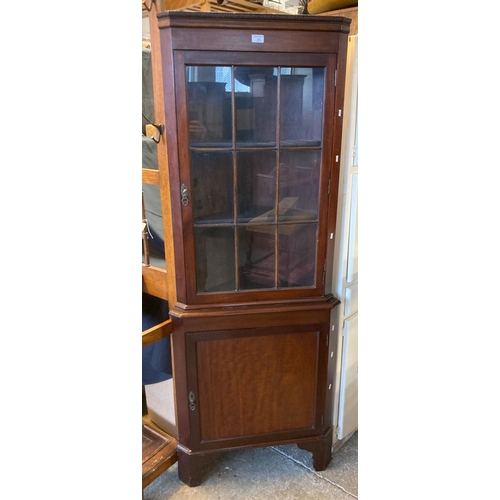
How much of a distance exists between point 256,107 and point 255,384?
0.93m

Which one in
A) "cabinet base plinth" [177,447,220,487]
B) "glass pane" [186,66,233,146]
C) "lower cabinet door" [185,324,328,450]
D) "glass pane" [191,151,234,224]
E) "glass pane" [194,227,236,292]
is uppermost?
"glass pane" [186,66,233,146]

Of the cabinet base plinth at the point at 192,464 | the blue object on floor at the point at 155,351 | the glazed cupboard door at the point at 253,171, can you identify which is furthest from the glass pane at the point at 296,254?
the cabinet base plinth at the point at 192,464

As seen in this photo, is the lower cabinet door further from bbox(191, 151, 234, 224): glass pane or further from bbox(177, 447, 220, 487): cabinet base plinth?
bbox(191, 151, 234, 224): glass pane

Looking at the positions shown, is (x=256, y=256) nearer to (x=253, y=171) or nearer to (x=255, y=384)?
(x=253, y=171)

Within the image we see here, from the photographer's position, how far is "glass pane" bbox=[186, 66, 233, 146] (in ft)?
3.75

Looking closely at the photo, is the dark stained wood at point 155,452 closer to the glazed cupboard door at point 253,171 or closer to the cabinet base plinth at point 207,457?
the cabinet base plinth at point 207,457

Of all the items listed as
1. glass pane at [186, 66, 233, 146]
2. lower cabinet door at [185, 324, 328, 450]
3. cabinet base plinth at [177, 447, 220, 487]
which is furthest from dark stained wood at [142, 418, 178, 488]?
glass pane at [186, 66, 233, 146]

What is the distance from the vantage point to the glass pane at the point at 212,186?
122cm

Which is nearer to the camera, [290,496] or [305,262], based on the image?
[305,262]
